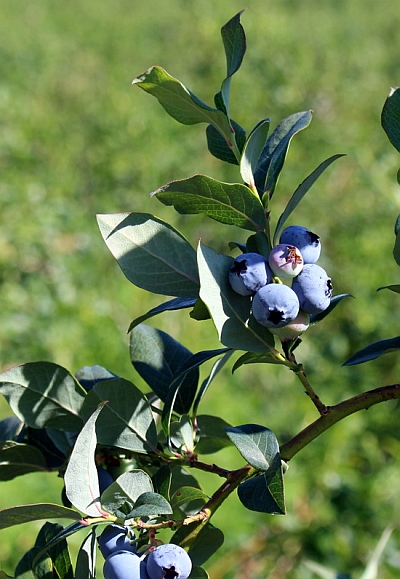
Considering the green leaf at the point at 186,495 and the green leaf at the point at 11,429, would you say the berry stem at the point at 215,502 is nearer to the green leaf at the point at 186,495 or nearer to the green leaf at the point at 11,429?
the green leaf at the point at 186,495

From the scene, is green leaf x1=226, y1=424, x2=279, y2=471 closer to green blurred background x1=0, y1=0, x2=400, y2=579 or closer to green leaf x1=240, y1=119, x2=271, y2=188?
green leaf x1=240, y1=119, x2=271, y2=188

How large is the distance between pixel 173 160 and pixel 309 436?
12.4ft

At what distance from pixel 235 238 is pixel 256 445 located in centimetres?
340

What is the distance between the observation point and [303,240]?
1.57 feet

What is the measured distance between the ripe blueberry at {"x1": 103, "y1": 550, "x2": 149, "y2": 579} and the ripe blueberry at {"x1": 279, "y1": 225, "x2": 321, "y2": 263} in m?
0.22

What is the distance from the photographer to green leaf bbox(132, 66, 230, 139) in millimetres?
460

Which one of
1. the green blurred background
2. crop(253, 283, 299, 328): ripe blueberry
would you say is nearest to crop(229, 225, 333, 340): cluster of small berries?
crop(253, 283, 299, 328): ripe blueberry

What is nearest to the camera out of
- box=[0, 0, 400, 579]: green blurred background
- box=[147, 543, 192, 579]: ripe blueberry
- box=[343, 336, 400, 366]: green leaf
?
box=[147, 543, 192, 579]: ripe blueberry

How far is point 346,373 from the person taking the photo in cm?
269

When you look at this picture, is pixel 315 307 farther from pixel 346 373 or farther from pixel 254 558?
pixel 346 373

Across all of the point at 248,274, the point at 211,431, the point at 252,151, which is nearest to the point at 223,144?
the point at 252,151

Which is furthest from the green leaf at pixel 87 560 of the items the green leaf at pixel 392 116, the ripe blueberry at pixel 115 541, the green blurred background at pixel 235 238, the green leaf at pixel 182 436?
the green blurred background at pixel 235 238

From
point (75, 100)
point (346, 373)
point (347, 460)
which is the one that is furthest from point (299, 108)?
point (347, 460)

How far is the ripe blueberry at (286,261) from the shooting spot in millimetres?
448
